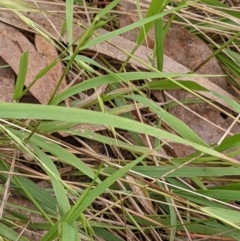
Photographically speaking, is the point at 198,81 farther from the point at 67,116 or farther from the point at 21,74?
the point at 67,116

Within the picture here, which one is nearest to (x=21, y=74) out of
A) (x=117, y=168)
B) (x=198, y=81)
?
(x=117, y=168)

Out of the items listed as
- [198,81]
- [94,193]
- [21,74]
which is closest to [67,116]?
[94,193]

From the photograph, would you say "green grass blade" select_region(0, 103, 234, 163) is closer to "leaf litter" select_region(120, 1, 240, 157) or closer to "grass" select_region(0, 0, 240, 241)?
"grass" select_region(0, 0, 240, 241)

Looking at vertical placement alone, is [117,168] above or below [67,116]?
below

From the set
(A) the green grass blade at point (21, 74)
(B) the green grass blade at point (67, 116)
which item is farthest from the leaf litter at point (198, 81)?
(B) the green grass blade at point (67, 116)

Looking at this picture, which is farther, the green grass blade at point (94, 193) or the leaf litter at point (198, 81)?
the leaf litter at point (198, 81)

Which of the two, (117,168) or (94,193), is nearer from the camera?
(94,193)

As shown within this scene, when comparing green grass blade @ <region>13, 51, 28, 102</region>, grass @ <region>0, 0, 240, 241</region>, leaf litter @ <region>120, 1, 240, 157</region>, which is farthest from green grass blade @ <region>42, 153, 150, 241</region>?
leaf litter @ <region>120, 1, 240, 157</region>

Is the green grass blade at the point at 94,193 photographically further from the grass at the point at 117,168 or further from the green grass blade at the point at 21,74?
the green grass blade at the point at 21,74

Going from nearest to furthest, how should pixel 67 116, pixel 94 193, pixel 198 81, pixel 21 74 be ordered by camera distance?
Answer: pixel 67 116
pixel 94 193
pixel 21 74
pixel 198 81

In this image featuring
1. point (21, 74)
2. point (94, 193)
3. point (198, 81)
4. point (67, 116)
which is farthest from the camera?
point (198, 81)

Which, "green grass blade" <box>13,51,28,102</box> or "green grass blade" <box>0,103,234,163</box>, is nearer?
"green grass blade" <box>0,103,234,163</box>

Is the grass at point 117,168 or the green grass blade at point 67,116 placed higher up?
the green grass blade at point 67,116

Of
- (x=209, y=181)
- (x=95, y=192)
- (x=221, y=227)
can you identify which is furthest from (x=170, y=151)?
(x=95, y=192)
